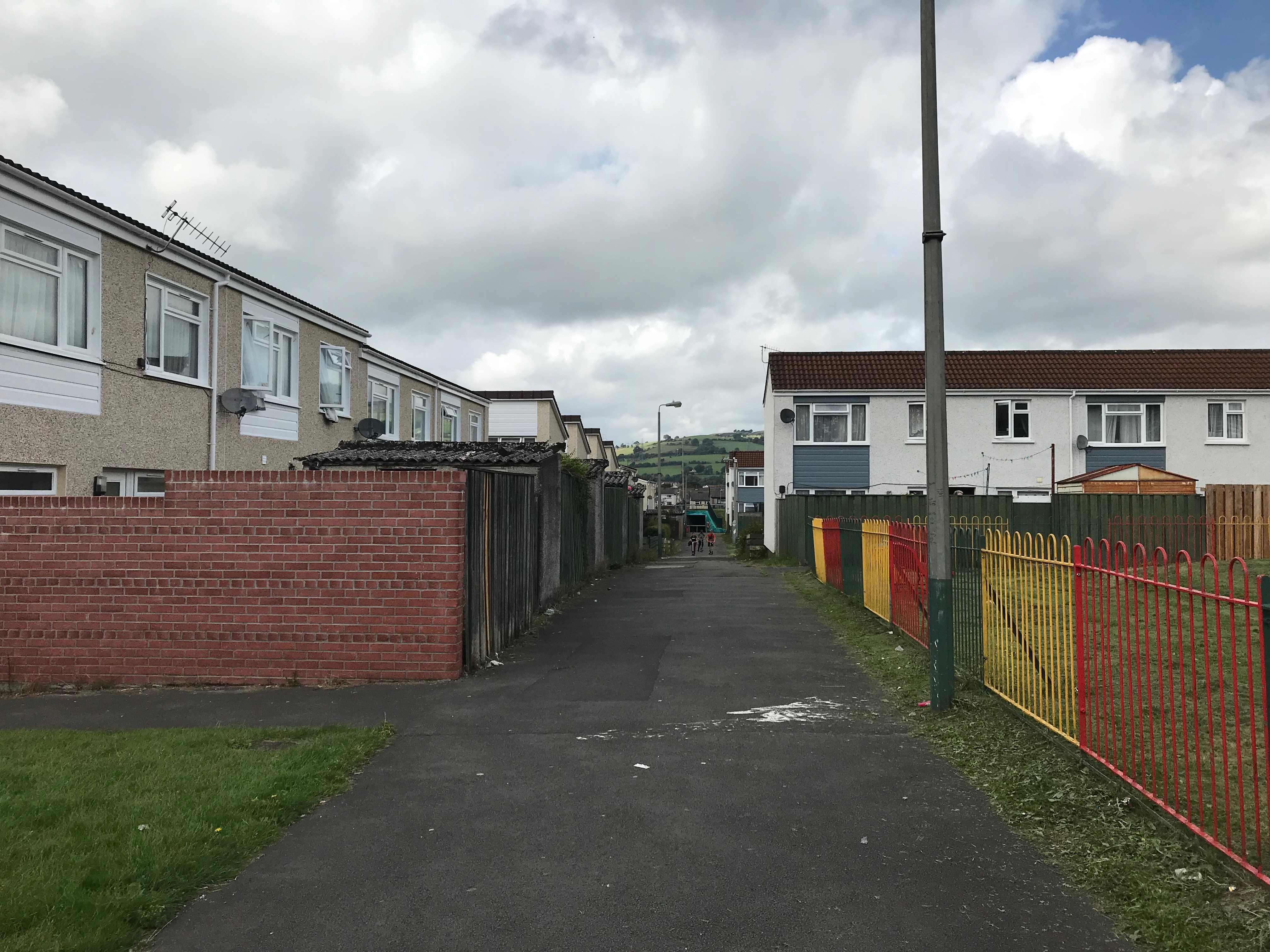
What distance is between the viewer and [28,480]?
1150 cm

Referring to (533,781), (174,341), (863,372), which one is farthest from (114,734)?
(863,372)

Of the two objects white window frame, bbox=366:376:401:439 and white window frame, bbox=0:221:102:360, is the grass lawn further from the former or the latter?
white window frame, bbox=366:376:401:439

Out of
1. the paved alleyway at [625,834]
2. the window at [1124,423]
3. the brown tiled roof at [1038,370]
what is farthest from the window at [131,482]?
the window at [1124,423]

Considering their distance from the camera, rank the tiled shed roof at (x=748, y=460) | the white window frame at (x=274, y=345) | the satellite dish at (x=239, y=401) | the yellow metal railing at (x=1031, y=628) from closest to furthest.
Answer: the yellow metal railing at (x=1031, y=628) < the satellite dish at (x=239, y=401) < the white window frame at (x=274, y=345) < the tiled shed roof at (x=748, y=460)

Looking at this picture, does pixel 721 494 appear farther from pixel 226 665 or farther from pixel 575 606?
pixel 226 665

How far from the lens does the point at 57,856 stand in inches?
178

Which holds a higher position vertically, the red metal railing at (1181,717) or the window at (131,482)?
the window at (131,482)

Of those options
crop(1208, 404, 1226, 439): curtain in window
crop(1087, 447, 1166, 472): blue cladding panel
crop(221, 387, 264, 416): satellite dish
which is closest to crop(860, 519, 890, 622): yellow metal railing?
crop(221, 387, 264, 416): satellite dish

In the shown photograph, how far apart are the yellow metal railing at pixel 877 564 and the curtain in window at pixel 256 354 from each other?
35.0 feet

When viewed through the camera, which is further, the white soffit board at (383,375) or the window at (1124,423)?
the window at (1124,423)

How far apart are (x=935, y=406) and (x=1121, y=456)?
26861mm

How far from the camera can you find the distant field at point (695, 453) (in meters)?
136

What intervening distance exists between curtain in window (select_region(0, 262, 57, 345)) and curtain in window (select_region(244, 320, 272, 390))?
15.2 ft

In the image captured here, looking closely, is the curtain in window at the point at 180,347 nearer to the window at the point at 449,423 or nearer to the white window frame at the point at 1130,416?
the window at the point at 449,423
